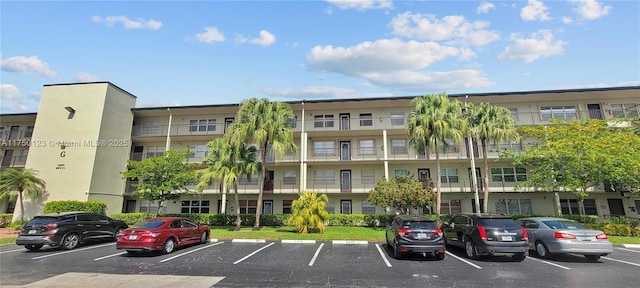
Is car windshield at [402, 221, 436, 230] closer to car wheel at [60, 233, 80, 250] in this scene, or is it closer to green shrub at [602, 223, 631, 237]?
car wheel at [60, 233, 80, 250]

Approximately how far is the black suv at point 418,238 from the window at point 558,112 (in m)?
22.4

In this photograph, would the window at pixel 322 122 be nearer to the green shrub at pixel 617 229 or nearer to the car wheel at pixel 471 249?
the car wheel at pixel 471 249

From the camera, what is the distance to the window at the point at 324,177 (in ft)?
86.5

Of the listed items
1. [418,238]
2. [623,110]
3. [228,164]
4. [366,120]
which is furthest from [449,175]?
[228,164]

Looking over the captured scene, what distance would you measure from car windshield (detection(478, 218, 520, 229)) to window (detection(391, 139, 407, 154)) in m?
15.6

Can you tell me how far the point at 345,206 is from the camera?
2608 cm

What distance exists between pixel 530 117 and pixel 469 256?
20.5 meters

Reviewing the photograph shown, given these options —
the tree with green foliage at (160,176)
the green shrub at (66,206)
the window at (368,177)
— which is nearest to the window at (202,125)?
the tree with green foliage at (160,176)

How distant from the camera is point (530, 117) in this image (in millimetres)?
24844

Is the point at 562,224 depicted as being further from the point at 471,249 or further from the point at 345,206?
the point at 345,206

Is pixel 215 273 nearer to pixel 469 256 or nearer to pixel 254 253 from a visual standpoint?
pixel 254 253

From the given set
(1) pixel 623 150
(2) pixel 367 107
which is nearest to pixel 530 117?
(1) pixel 623 150

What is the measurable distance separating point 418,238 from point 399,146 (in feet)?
55.6

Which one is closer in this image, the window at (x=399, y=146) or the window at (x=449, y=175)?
the window at (x=449, y=175)
